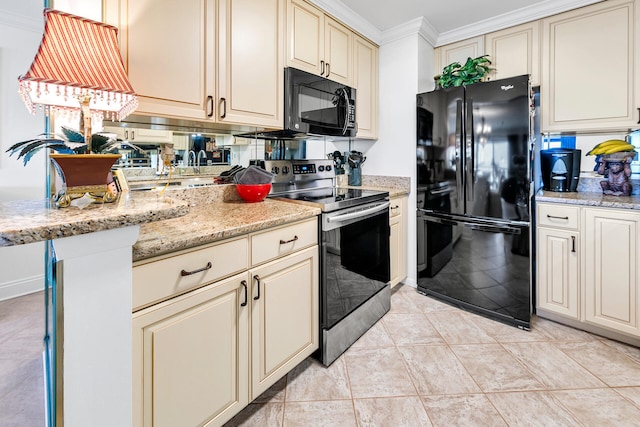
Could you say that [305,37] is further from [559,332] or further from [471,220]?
[559,332]

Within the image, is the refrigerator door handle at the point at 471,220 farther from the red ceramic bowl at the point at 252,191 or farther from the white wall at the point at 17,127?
the white wall at the point at 17,127

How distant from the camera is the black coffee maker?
7.85 feet

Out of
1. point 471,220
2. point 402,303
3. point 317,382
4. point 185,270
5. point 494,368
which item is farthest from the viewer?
point 402,303

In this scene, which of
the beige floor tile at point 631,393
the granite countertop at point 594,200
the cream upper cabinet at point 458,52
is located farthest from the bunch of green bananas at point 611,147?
the beige floor tile at point 631,393

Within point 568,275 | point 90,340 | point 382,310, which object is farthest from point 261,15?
point 568,275

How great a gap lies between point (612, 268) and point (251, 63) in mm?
2548

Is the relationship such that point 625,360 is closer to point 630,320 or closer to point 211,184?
point 630,320

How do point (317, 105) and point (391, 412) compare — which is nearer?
point (391, 412)

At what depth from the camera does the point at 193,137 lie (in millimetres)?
1804

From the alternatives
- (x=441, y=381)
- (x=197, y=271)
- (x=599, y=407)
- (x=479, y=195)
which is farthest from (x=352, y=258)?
(x=599, y=407)

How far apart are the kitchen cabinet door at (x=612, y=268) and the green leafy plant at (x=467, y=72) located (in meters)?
1.31

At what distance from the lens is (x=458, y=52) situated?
9.43 ft

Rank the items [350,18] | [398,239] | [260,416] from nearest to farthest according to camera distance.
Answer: [260,416], [350,18], [398,239]

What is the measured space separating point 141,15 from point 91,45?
19.3 inches
